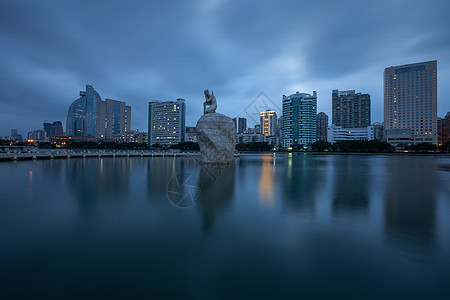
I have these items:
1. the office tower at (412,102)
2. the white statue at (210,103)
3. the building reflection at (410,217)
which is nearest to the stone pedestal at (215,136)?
the white statue at (210,103)

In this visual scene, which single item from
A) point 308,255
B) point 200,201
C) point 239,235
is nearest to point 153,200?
point 200,201

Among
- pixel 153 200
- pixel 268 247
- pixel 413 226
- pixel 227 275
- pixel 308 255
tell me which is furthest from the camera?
pixel 153 200

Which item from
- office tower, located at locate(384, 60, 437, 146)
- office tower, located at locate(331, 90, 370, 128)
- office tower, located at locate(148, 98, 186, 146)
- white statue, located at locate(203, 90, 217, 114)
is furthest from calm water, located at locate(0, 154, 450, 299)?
office tower, located at locate(331, 90, 370, 128)

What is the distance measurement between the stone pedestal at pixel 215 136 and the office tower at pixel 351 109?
170684mm

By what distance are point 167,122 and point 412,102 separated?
152243mm

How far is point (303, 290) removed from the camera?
402 centimetres

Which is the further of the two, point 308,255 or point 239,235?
point 239,235

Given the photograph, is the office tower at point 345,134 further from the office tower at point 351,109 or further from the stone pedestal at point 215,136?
the stone pedestal at point 215,136

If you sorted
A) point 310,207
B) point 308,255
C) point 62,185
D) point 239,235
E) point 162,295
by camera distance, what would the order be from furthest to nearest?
point 62,185 → point 310,207 → point 239,235 → point 308,255 → point 162,295

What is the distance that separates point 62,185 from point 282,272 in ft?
45.1

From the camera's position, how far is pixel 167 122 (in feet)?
577

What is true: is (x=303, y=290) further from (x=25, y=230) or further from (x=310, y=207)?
(x=25, y=230)

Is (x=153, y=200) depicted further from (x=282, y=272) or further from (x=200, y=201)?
(x=282, y=272)

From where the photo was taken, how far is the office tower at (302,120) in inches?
5871
